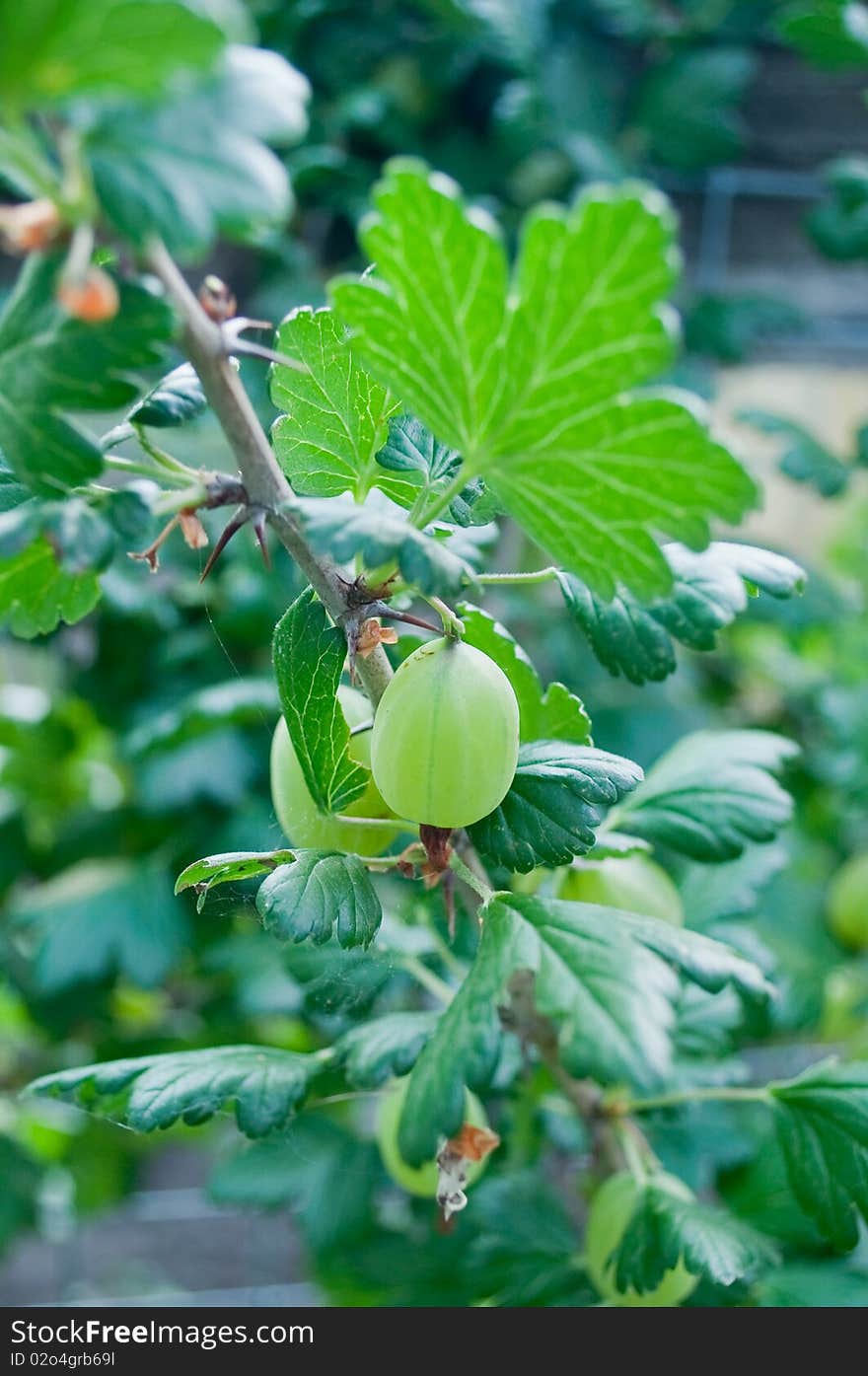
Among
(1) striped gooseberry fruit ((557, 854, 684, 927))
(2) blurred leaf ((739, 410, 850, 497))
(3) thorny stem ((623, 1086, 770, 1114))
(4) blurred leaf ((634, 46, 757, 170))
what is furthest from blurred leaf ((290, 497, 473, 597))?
(4) blurred leaf ((634, 46, 757, 170))

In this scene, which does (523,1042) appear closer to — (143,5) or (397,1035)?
(397,1035)

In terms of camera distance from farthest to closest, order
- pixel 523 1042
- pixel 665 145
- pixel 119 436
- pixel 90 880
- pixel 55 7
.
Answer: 1. pixel 665 145
2. pixel 90 880
3. pixel 523 1042
4. pixel 119 436
5. pixel 55 7

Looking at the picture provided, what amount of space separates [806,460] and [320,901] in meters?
0.80

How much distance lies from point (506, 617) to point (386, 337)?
0.79m

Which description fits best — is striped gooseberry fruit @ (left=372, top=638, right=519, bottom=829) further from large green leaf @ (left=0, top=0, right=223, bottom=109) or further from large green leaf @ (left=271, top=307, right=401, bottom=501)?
large green leaf @ (left=0, top=0, right=223, bottom=109)

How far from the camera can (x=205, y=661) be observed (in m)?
1.05

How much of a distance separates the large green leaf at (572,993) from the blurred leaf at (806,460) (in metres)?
0.73

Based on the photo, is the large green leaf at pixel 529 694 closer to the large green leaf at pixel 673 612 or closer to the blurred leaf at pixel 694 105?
the large green leaf at pixel 673 612

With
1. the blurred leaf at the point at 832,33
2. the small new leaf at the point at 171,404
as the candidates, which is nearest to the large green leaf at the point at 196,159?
the small new leaf at the point at 171,404

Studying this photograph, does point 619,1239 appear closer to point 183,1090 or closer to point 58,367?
point 183,1090

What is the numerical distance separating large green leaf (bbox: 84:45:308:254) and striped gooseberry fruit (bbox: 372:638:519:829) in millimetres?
147

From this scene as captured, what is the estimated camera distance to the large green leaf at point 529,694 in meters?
0.47

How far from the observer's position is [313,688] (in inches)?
16.0
